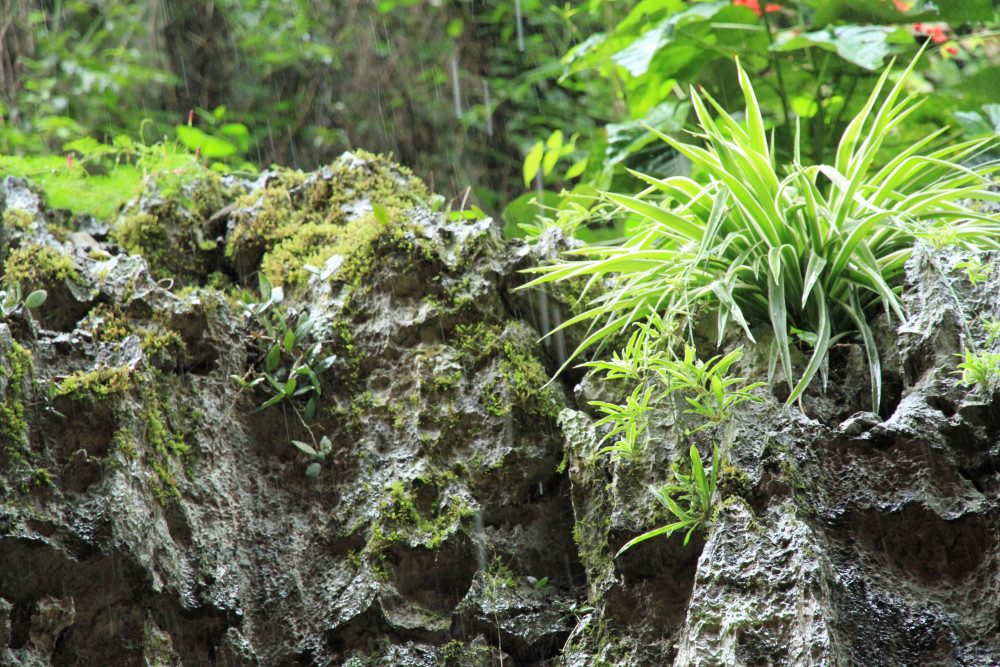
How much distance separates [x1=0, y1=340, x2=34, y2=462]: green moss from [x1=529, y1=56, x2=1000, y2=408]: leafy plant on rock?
161 centimetres

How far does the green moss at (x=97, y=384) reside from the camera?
2.13 metres

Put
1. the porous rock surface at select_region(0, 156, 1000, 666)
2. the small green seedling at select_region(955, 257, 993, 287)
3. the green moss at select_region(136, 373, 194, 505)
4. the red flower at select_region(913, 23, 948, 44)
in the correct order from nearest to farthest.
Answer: the porous rock surface at select_region(0, 156, 1000, 666) < the small green seedling at select_region(955, 257, 993, 287) < the green moss at select_region(136, 373, 194, 505) < the red flower at select_region(913, 23, 948, 44)

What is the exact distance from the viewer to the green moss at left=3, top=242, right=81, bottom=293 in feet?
8.12

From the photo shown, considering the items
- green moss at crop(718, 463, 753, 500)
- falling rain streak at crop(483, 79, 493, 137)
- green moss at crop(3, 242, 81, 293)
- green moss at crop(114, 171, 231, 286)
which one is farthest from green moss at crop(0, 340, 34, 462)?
falling rain streak at crop(483, 79, 493, 137)

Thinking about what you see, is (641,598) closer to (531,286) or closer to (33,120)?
(531,286)

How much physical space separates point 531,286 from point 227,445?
1220 mm

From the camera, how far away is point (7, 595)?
6.31ft

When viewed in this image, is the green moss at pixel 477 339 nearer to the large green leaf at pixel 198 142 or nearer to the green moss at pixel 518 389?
the green moss at pixel 518 389

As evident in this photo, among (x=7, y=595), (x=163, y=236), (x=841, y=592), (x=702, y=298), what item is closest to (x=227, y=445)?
(x=7, y=595)

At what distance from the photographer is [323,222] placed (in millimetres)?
3172

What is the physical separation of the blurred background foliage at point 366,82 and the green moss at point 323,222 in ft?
4.14

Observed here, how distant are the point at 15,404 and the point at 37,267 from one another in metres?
0.63

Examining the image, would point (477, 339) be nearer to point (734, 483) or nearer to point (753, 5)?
point (734, 483)

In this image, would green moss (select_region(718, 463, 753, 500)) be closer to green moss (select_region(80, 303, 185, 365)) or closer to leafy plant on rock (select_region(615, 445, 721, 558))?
leafy plant on rock (select_region(615, 445, 721, 558))
